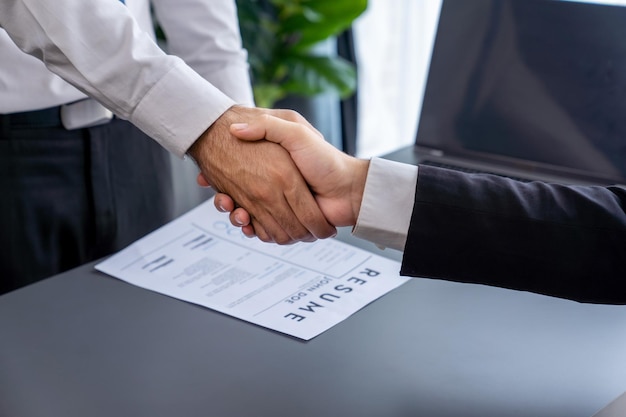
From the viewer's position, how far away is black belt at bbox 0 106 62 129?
1.30m

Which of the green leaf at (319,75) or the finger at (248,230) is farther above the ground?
the green leaf at (319,75)

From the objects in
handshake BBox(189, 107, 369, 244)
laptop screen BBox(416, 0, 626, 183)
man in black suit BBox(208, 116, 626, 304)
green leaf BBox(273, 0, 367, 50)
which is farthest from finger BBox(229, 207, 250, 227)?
green leaf BBox(273, 0, 367, 50)

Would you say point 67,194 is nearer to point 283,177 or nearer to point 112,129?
point 112,129

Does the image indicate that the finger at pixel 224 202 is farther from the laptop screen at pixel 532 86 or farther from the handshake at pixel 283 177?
the laptop screen at pixel 532 86

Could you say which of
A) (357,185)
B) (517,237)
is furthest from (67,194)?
(517,237)

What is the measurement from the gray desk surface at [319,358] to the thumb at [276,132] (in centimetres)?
27

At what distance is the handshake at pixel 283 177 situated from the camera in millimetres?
1129

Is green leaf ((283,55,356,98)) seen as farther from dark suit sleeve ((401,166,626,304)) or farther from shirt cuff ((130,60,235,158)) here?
dark suit sleeve ((401,166,626,304))

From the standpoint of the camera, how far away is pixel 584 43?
134cm

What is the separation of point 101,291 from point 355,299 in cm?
35

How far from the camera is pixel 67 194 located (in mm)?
1406

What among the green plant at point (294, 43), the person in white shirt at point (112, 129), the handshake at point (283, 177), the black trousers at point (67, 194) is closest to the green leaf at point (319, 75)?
the green plant at point (294, 43)

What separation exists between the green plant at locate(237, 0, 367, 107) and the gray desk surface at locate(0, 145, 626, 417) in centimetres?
168

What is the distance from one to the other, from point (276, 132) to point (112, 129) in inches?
16.7
